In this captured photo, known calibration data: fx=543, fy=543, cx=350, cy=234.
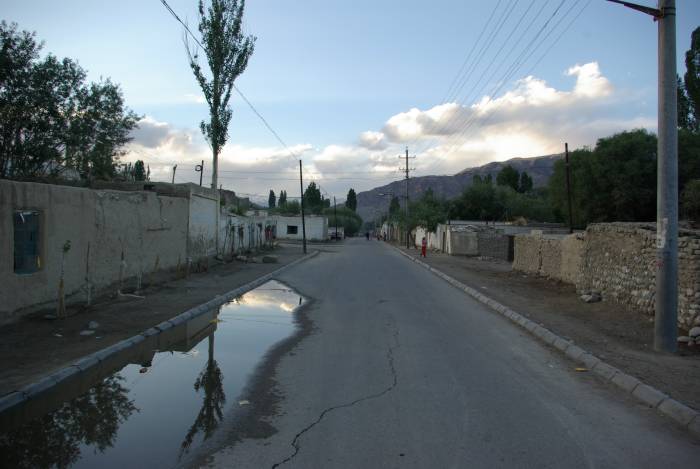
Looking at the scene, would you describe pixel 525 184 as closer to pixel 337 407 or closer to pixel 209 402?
pixel 337 407

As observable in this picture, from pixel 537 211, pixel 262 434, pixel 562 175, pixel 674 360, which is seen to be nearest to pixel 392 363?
pixel 262 434

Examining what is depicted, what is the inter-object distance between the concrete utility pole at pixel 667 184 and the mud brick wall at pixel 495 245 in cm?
3002

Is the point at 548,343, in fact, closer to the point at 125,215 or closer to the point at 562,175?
the point at 125,215

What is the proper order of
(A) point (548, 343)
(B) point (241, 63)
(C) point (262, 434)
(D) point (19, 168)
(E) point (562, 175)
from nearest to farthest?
(C) point (262, 434) → (A) point (548, 343) → (D) point (19, 168) → (B) point (241, 63) → (E) point (562, 175)

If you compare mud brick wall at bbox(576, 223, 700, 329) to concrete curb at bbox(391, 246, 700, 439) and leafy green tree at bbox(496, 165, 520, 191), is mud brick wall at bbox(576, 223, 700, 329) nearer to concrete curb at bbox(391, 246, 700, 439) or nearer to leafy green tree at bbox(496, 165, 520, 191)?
concrete curb at bbox(391, 246, 700, 439)

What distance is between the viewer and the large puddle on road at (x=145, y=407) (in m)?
4.66

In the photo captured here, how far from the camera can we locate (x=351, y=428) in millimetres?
5117

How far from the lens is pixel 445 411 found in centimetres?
564

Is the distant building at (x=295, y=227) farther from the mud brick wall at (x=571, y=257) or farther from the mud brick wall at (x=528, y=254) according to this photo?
the mud brick wall at (x=571, y=257)

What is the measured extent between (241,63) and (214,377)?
23.4 meters

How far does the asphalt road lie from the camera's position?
4.52 meters

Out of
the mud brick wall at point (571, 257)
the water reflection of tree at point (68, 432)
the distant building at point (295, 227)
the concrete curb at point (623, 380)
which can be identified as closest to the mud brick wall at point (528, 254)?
the mud brick wall at point (571, 257)

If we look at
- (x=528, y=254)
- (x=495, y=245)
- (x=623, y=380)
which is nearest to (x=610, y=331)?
(x=623, y=380)

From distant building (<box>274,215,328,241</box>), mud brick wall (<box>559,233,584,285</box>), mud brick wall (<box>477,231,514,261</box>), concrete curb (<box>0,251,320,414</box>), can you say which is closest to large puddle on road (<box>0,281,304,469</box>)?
concrete curb (<box>0,251,320,414</box>)
